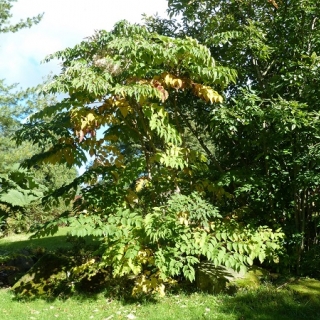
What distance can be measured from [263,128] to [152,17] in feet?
10.6

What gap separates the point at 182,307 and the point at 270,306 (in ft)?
3.27

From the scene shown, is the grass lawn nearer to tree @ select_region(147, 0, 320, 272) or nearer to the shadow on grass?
the shadow on grass

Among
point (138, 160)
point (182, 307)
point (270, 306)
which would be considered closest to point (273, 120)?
point (138, 160)

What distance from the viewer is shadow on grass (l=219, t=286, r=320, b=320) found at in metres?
3.98

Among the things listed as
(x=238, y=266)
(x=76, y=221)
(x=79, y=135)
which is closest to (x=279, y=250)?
(x=238, y=266)

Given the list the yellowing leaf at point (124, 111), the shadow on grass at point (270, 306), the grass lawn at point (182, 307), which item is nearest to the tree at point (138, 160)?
the yellowing leaf at point (124, 111)

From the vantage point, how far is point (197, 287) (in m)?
4.93

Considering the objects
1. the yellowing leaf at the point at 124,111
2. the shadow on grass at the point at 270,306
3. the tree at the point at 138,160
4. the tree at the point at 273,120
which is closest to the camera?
the shadow on grass at the point at 270,306

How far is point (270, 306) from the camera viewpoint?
4.20 meters

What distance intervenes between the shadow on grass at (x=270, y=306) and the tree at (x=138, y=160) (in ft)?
1.50

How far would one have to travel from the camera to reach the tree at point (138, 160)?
441 centimetres

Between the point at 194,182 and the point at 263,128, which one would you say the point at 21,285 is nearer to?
the point at 194,182

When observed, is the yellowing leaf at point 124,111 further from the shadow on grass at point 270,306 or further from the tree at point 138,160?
the shadow on grass at point 270,306

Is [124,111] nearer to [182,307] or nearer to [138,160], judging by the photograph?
[138,160]
